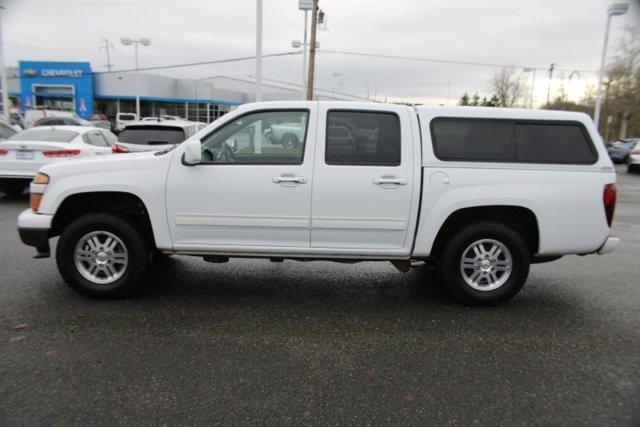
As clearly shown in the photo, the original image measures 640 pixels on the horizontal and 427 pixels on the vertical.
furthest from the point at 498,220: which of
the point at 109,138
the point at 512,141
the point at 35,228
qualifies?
the point at 109,138

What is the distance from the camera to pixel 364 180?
4.42m

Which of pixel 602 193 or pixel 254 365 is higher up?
pixel 602 193

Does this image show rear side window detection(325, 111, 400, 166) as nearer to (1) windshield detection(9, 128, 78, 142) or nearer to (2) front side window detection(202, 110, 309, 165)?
(2) front side window detection(202, 110, 309, 165)

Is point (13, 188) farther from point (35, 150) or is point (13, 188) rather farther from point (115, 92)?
point (115, 92)

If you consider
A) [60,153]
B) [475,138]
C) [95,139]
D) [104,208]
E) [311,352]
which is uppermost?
[475,138]

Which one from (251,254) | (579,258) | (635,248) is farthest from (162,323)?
(635,248)

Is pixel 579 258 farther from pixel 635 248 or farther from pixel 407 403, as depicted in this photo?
pixel 407 403

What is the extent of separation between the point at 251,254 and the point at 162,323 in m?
0.99

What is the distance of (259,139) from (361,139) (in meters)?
0.96

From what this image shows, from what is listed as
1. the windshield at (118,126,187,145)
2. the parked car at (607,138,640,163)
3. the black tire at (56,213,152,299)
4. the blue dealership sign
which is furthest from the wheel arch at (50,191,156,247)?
the blue dealership sign

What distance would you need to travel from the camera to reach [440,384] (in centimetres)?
326

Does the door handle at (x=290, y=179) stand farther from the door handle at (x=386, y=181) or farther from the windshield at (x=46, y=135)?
the windshield at (x=46, y=135)

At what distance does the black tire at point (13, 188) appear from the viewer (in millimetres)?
10426

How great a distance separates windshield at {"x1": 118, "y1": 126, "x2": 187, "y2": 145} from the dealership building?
3969 cm
